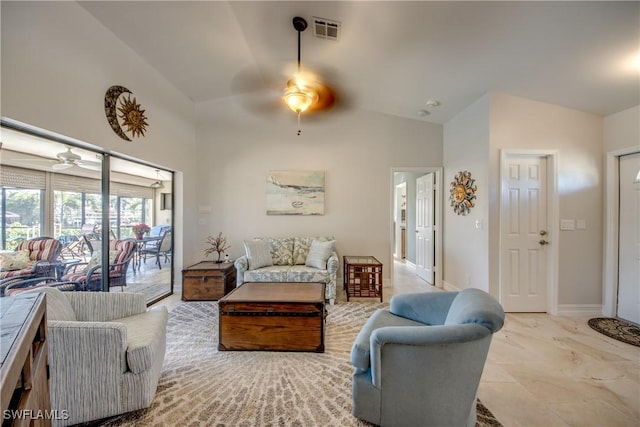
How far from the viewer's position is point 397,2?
2.14 m

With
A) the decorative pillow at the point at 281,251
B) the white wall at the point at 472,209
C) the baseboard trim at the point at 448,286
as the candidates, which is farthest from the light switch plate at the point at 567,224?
the decorative pillow at the point at 281,251

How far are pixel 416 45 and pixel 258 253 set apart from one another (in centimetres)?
332

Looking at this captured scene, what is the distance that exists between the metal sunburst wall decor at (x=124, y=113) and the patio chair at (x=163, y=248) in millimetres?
1623

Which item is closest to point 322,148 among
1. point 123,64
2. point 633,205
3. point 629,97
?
point 123,64

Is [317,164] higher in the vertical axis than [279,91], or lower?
lower

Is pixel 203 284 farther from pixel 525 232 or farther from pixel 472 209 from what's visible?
pixel 525 232

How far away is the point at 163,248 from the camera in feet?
13.5

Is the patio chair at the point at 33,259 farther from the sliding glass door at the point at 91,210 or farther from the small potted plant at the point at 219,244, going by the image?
the small potted plant at the point at 219,244

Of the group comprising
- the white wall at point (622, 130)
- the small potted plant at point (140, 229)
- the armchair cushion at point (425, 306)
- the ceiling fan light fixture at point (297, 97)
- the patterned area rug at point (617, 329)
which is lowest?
the patterned area rug at point (617, 329)

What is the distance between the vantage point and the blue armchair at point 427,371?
1365mm

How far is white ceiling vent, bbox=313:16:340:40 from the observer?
2477mm

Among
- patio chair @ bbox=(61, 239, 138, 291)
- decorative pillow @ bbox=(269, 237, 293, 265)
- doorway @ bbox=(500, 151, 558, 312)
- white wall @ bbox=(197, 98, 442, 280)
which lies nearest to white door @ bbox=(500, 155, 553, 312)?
doorway @ bbox=(500, 151, 558, 312)

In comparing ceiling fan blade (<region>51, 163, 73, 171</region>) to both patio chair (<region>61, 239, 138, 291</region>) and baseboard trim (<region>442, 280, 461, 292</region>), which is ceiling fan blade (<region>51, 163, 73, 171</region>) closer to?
patio chair (<region>61, 239, 138, 291</region>)

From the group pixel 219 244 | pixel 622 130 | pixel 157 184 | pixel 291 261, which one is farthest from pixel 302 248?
pixel 622 130
